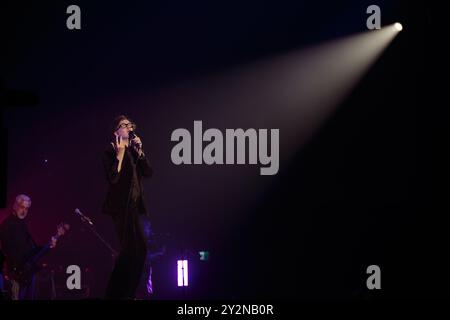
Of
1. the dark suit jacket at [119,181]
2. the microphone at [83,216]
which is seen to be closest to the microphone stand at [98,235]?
the microphone at [83,216]

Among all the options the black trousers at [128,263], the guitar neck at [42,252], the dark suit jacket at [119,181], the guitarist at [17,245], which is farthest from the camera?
the guitar neck at [42,252]

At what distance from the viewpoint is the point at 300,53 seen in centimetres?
689

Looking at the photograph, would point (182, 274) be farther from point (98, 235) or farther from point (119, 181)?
point (119, 181)

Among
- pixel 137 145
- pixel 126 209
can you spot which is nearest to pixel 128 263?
pixel 126 209

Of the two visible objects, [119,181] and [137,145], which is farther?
[137,145]

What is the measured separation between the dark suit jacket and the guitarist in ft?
3.78

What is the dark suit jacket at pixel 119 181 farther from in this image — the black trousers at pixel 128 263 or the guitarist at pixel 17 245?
the guitarist at pixel 17 245

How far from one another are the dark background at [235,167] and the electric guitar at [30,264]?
1.26ft

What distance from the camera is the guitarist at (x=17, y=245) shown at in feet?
19.7

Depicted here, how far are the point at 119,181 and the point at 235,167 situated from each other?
1.65 metres

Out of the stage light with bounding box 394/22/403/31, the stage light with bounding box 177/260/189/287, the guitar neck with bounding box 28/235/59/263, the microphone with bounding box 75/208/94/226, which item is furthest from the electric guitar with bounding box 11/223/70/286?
the stage light with bounding box 394/22/403/31

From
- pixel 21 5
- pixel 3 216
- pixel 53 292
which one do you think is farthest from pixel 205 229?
pixel 21 5

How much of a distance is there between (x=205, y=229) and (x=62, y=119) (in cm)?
193

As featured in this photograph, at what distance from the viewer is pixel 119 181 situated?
18.3ft
